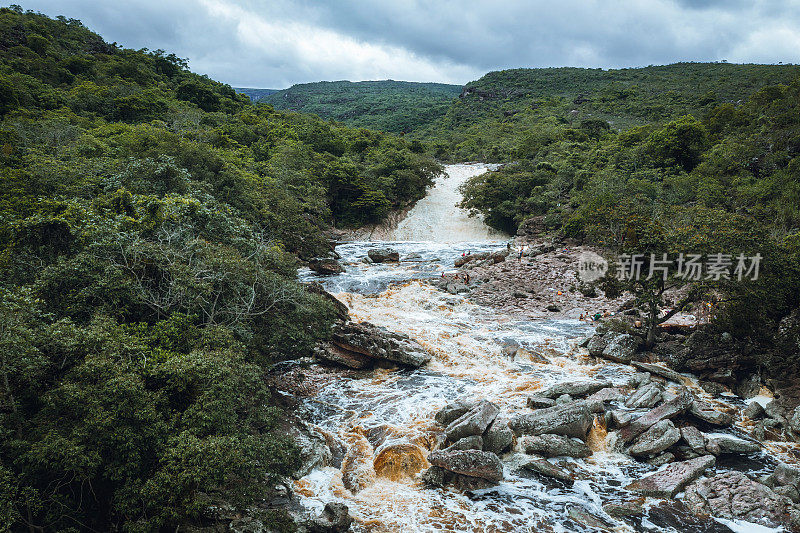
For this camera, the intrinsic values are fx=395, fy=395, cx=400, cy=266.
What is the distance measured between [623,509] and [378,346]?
327 inches

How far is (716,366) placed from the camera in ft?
41.0

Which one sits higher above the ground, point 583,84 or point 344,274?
point 583,84

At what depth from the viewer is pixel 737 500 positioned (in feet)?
24.2

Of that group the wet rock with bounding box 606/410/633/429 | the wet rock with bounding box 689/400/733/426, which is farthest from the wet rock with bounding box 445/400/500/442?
the wet rock with bounding box 689/400/733/426

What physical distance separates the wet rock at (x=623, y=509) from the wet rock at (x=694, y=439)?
2.41 metres

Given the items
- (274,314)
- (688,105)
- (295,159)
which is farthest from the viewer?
(688,105)

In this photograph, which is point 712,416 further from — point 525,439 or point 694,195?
point 694,195

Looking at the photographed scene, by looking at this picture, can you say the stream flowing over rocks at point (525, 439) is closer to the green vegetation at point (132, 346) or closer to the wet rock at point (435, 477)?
the wet rock at point (435, 477)

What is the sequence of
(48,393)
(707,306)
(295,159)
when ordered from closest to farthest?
(48,393), (707,306), (295,159)

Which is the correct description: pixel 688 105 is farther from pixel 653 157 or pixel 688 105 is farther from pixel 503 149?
pixel 653 157

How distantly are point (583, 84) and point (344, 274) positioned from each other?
97.8m

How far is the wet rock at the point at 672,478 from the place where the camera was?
7867 mm

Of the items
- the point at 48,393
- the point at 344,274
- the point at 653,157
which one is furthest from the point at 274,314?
the point at 653,157

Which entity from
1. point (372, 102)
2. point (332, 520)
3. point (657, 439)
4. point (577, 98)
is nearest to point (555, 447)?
point (657, 439)
